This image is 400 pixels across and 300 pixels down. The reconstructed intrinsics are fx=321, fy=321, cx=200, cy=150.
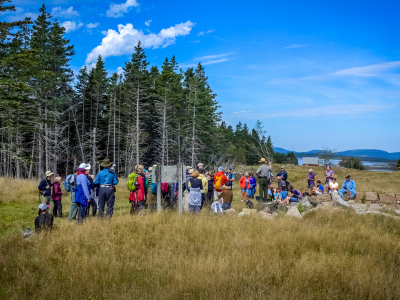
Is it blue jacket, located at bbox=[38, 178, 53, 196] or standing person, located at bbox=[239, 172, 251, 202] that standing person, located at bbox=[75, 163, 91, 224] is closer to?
blue jacket, located at bbox=[38, 178, 53, 196]

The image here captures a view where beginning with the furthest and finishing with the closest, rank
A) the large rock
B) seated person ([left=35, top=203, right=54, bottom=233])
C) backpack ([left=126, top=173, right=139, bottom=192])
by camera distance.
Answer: the large rock → backpack ([left=126, top=173, right=139, bottom=192]) → seated person ([left=35, top=203, right=54, bottom=233])

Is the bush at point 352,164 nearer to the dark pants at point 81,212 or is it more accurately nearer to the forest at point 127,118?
the forest at point 127,118

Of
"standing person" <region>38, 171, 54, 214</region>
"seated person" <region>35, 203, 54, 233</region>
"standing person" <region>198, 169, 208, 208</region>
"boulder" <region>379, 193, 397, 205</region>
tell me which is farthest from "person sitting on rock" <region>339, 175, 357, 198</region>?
"seated person" <region>35, 203, 54, 233</region>

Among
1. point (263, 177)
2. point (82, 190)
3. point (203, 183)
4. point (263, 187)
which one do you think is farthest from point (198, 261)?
Result: point (263, 187)

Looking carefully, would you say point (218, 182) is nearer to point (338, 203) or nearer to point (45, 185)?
point (338, 203)

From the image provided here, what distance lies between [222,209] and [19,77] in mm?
14531

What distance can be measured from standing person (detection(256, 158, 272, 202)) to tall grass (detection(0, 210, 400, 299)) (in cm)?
570

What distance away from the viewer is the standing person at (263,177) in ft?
48.2

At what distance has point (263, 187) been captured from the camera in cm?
1526

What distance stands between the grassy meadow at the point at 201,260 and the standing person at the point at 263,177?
205 inches

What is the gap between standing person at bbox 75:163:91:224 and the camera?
943cm

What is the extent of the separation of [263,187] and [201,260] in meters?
9.88

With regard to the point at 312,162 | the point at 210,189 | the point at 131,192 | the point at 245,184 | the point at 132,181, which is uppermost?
the point at 132,181

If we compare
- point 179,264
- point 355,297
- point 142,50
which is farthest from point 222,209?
point 142,50
